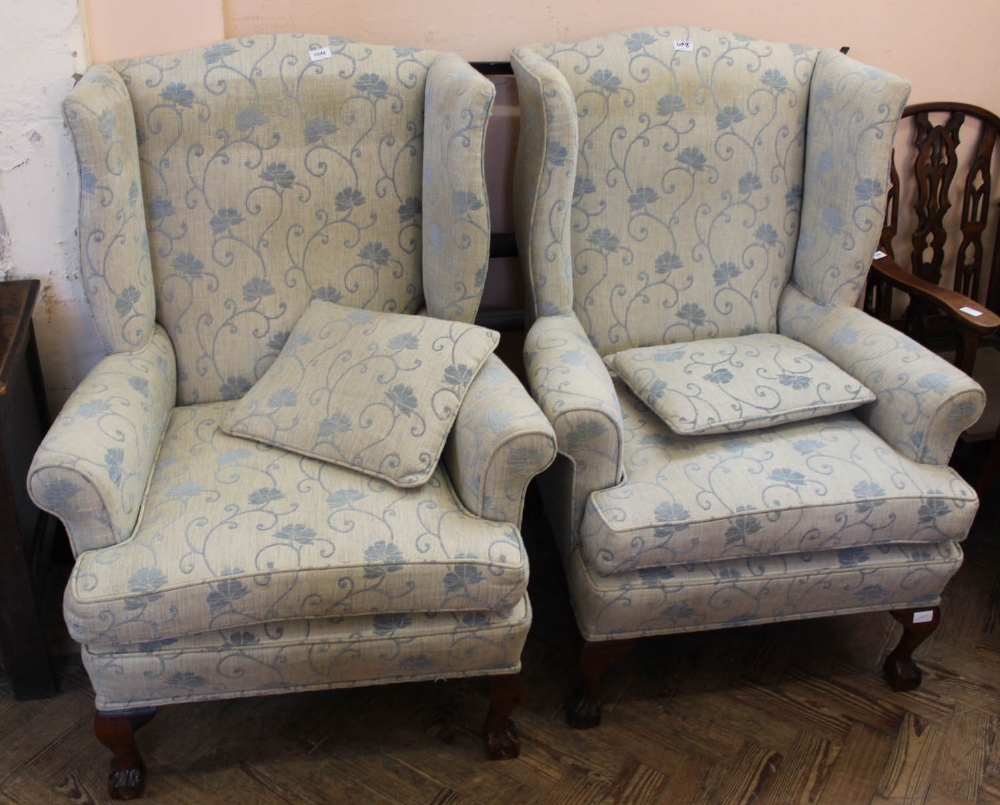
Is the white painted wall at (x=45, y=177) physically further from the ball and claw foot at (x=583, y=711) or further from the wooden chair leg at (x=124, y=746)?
the ball and claw foot at (x=583, y=711)

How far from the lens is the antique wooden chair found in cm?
211

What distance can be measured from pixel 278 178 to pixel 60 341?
526 millimetres

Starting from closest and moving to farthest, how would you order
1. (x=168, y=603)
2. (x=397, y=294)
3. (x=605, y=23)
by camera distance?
(x=168, y=603) < (x=397, y=294) < (x=605, y=23)

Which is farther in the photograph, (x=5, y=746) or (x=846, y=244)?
(x=846, y=244)

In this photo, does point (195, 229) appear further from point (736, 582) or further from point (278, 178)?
point (736, 582)

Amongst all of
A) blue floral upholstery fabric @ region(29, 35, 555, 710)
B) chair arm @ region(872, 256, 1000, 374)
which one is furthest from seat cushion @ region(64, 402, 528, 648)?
chair arm @ region(872, 256, 1000, 374)

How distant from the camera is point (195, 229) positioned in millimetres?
1691

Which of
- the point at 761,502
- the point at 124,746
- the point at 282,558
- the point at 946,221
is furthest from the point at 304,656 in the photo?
the point at 946,221

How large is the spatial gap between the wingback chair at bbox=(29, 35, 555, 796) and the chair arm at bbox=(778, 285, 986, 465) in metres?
0.65

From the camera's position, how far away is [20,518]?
155 centimetres

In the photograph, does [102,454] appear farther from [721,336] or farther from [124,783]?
[721,336]

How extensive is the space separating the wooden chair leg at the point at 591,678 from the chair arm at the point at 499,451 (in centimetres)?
29

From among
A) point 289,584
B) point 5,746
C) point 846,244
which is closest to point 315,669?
point 289,584

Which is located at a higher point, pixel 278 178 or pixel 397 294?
pixel 278 178
